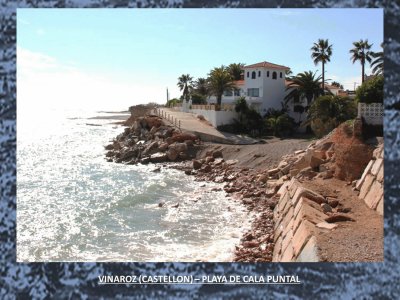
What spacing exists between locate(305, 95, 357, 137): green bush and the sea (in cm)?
775

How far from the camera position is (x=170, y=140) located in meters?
27.2

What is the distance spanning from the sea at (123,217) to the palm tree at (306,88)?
42.1 ft

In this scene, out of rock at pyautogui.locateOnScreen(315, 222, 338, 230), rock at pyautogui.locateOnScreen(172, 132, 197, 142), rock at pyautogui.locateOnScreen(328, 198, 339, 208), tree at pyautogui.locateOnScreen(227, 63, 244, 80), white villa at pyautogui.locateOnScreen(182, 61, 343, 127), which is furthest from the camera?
tree at pyautogui.locateOnScreen(227, 63, 244, 80)

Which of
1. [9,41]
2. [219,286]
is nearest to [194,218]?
[219,286]

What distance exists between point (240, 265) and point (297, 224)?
3185 millimetres

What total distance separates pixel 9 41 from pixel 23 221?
8.50 meters

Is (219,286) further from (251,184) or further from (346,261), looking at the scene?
(251,184)

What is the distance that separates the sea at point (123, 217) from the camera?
37.6 feet

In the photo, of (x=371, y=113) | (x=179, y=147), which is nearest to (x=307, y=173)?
(x=371, y=113)

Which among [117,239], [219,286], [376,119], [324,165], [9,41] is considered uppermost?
[9,41]

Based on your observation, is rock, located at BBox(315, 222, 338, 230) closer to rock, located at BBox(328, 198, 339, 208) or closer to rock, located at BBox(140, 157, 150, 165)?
rock, located at BBox(328, 198, 339, 208)

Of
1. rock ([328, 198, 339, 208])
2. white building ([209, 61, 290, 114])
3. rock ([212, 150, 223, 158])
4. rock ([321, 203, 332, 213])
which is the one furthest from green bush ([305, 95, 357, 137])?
rock ([321, 203, 332, 213])

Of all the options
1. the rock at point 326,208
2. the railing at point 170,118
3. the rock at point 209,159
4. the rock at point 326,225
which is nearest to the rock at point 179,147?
the rock at point 209,159

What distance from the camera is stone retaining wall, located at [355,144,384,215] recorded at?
1016 cm
